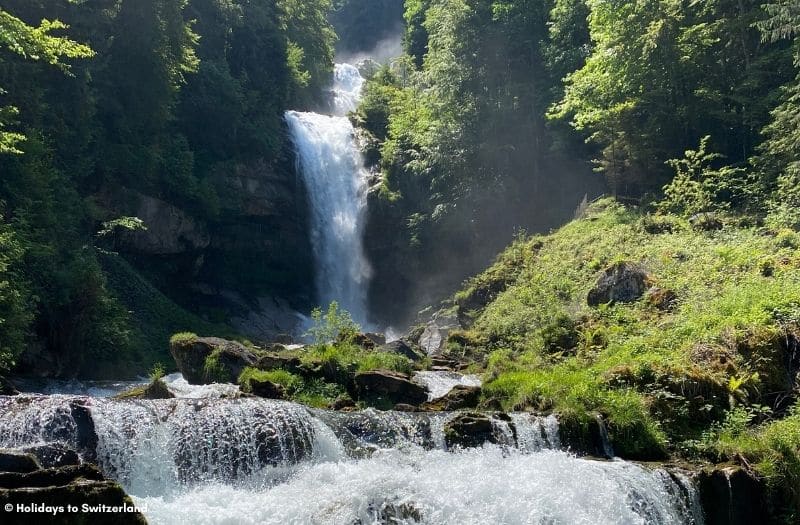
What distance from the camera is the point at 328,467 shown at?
33.3ft

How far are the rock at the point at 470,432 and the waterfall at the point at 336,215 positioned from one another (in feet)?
72.2

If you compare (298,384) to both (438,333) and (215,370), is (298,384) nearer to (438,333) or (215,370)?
(215,370)

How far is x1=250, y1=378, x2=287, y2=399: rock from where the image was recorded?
13702 millimetres

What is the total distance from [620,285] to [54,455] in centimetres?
1408

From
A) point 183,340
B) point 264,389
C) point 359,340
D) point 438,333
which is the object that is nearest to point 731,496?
point 264,389

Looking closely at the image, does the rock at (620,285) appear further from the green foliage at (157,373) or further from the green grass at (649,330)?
the green foliage at (157,373)

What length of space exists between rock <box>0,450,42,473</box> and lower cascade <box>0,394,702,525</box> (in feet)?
5.42

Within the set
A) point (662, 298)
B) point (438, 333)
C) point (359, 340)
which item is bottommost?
point (662, 298)

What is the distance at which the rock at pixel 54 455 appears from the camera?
29.3 feet

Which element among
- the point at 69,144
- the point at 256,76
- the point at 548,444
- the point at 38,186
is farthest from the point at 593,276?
the point at 256,76

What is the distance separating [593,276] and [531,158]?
12.9 metres

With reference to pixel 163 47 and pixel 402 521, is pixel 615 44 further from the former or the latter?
pixel 402 521

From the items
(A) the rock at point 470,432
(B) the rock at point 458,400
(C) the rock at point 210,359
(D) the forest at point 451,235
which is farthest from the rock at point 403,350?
(A) the rock at point 470,432

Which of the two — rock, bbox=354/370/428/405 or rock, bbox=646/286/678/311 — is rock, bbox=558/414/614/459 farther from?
rock, bbox=646/286/678/311
